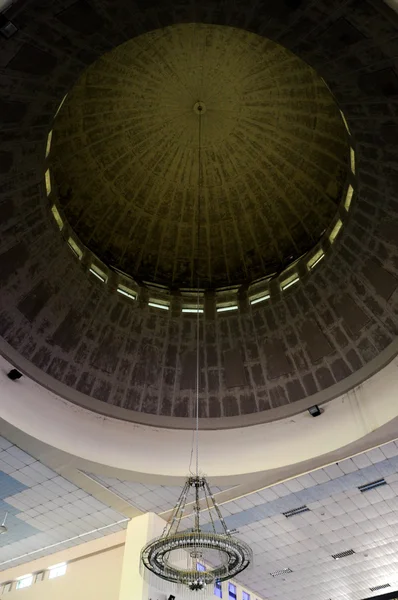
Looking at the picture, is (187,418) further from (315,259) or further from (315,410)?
(315,259)

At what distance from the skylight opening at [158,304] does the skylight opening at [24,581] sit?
11.4 m

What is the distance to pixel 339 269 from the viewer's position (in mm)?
15391

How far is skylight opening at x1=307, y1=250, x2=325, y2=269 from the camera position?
16158mm

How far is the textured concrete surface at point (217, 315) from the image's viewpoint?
10.0m

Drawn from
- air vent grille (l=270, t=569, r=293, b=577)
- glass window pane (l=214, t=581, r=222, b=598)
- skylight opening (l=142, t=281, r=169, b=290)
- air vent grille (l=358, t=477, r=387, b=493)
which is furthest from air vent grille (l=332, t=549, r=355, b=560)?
skylight opening (l=142, t=281, r=169, b=290)

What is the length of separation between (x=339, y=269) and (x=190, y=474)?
758 cm

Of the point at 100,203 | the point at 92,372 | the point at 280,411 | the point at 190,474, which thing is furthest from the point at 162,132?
the point at 190,474

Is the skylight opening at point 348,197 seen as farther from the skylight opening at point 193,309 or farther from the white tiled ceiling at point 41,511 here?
the white tiled ceiling at point 41,511

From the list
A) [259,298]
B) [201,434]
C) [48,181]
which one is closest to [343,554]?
[201,434]

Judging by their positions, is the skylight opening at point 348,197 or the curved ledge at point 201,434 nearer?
the curved ledge at point 201,434

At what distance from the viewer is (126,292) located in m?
17.3

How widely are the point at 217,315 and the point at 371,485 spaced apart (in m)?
7.15

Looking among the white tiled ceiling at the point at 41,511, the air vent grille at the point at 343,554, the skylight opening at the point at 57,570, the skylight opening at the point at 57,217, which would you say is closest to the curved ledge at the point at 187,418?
the white tiled ceiling at the point at 41,511

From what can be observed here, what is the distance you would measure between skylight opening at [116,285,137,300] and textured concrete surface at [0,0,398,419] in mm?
399
